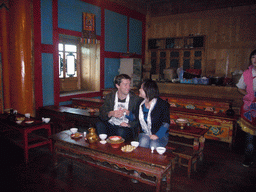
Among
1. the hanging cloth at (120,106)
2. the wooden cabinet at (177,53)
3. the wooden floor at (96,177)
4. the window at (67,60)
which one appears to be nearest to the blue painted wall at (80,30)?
the wooden cabinet at (177,53)

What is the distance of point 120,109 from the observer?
3.74m

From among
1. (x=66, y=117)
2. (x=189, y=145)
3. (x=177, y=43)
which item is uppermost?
(x=177, y=43)

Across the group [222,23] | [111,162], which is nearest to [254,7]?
[222,23]

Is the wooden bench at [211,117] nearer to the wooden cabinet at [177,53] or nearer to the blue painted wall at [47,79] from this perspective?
the wooden cabinet at [177,53]

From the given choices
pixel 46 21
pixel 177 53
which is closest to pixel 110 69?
pixel 46 21

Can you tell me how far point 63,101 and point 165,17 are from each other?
6292 mm

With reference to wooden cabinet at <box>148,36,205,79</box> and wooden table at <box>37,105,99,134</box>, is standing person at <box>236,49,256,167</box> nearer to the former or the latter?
wooden table at <box>37,105,99,134</box>

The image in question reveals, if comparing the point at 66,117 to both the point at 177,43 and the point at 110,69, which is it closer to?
the point at 110,69

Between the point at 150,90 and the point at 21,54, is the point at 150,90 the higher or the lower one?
the lower one

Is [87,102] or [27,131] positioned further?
[87,102]

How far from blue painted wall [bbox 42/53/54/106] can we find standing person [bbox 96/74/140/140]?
3.17 meters

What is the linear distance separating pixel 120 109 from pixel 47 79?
3.64 m

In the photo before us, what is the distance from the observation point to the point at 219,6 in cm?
891

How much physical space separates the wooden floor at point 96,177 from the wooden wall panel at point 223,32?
18.3ft
